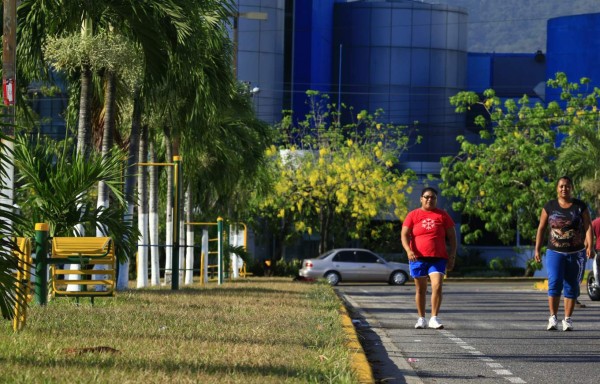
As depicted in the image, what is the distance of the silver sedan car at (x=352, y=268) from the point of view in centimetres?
4559

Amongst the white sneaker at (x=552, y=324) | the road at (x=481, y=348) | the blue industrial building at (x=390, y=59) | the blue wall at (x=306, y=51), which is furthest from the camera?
the blue wall at (x=306, y=51)

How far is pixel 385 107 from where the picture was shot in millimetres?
76750

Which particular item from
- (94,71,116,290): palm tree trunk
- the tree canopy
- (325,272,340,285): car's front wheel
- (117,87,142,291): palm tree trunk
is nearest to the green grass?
(94,71,116,290): palm tree trunk

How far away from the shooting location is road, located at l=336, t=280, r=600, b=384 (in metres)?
11.0

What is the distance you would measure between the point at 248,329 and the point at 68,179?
6.41 meters

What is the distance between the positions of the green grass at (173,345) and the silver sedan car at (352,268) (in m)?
28.1

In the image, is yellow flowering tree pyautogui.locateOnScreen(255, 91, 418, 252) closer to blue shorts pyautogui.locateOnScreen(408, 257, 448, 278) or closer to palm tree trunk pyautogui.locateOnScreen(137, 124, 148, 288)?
palm tree trunk pyautogui.locateOnScreen(137, 124, 148, 288)

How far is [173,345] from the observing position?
36.3 feet

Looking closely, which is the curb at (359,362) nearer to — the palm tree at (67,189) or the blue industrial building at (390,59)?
the palm tree at (67,189)

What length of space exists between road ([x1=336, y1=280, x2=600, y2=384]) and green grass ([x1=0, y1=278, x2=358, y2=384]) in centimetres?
59

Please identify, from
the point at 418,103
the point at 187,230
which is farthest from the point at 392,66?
the point at 187,230

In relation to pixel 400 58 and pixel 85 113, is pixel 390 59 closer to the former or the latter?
pixel 400 58

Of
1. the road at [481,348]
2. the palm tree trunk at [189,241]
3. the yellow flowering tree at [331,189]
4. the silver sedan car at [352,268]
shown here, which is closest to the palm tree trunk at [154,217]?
the palm tree trunk at [189,241]

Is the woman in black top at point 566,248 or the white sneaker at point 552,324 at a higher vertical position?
the woman in black top at point 566,248
